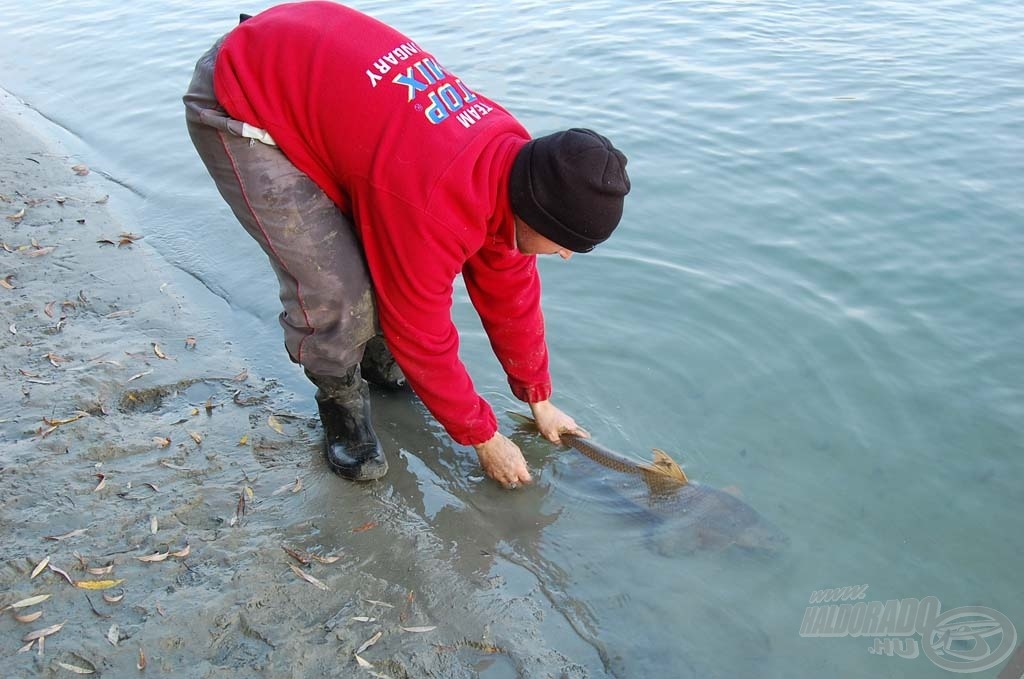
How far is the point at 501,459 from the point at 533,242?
0.97 metres

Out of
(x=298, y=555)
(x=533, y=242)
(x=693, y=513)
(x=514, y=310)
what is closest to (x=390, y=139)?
(x=533, y=242)

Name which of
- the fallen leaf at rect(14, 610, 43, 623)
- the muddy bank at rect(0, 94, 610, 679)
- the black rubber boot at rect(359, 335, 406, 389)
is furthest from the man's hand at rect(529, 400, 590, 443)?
the fallen leaf at rect(14, 610, 43, 623)

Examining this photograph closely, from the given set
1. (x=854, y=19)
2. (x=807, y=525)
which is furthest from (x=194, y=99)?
(x=854, y=19)

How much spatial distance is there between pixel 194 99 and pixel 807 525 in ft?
9.71

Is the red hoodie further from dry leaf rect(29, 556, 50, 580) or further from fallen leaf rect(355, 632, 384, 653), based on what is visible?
dry leaf rect(29, 556, 50, 580)

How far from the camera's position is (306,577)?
2.97 meters

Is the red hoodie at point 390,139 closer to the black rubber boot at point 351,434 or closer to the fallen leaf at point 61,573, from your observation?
the black rubber boot at point 351,434

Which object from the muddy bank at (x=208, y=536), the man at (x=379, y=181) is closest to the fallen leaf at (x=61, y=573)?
the muddy bank at (x=208, y=536)

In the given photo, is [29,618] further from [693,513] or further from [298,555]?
[693,513]

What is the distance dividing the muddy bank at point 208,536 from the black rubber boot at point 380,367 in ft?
0.44

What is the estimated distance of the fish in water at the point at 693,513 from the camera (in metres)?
3.53

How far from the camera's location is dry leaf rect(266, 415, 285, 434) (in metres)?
3.79

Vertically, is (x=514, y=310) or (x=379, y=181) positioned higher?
(x=379, y=181)

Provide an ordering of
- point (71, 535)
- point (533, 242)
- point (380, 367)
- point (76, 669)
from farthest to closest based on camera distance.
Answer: point (380, 367)
point (71, 535)
point (533, 242)
point (76, 669)
